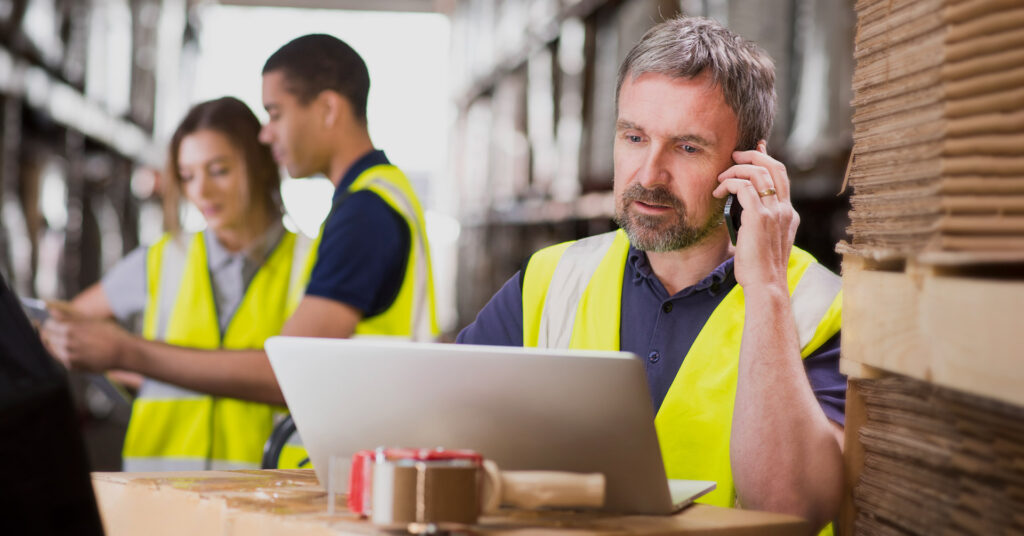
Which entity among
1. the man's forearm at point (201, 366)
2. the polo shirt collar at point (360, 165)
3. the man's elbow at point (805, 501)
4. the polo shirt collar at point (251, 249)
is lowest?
the man's elbow at point (805, 501)

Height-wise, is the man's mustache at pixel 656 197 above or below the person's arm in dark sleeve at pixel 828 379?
above

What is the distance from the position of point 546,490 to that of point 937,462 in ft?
1.58

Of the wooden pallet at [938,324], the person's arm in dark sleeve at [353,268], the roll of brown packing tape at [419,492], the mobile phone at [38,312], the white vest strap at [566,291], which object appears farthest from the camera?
the mobile phone at [38,312]

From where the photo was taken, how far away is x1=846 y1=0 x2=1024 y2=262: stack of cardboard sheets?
122 cm

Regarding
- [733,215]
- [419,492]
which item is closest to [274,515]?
[419,492]

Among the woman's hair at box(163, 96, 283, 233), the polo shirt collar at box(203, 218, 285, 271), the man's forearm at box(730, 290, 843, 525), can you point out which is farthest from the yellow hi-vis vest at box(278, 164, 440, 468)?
the man's forearm at box(730, 290, 843, 525)

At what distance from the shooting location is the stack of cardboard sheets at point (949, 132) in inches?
47.9

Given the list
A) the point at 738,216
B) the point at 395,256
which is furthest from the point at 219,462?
the point at 738,216

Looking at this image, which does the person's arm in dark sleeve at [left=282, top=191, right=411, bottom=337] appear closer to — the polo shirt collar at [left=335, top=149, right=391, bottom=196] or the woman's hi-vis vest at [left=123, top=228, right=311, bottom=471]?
the polo shirt collar at [left=335, top=149, right=391, bottom=196]

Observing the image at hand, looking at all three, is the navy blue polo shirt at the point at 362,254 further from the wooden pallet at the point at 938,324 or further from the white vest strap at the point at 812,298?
the wooden pallet at the point at 938,324

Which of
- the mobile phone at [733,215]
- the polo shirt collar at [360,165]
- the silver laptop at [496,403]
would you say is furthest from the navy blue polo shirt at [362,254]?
the silver laptop at [496,403]

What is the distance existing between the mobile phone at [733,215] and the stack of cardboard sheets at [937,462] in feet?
2.16

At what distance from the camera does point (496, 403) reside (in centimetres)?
152

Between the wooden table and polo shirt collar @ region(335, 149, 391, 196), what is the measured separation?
66.6 inches
